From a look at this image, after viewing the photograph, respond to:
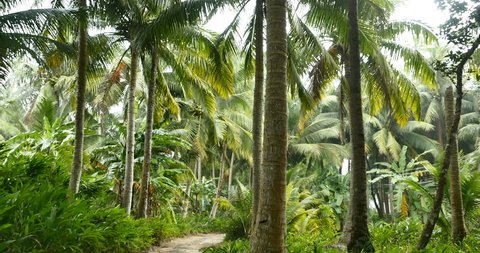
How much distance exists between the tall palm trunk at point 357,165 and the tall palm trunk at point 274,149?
2332mm

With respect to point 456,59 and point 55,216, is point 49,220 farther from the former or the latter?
point 456,59

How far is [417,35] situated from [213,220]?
11.9 m

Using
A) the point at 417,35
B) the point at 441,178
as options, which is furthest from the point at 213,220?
the point at 441,178

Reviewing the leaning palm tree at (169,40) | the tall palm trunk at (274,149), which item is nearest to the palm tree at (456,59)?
the tall palm trunk at (274,149)

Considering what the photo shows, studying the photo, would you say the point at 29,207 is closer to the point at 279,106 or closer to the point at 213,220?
the point at 279,106

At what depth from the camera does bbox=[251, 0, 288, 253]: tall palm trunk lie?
4.52 m

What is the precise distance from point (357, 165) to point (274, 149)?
103 inches

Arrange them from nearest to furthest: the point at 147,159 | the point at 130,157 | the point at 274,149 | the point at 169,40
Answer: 1. the point at 274,149
2. the point at 169,40
3. the point at 130,157
4. the point at 147,159

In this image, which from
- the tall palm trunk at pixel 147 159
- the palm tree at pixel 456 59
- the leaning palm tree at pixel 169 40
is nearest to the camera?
the palm tree at pixel 456 59

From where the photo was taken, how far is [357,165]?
22.1 feet

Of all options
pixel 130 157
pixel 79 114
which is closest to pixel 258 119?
pixel 79 114

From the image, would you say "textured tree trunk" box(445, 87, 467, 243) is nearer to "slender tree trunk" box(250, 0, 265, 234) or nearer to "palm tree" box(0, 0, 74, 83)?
"slender tree trunk" box(250, 0, 265, 234)

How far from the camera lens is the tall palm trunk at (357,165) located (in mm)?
6426

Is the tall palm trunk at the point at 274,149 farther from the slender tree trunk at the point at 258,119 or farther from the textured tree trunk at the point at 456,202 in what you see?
the textured tree trunk at the point at 456,202
